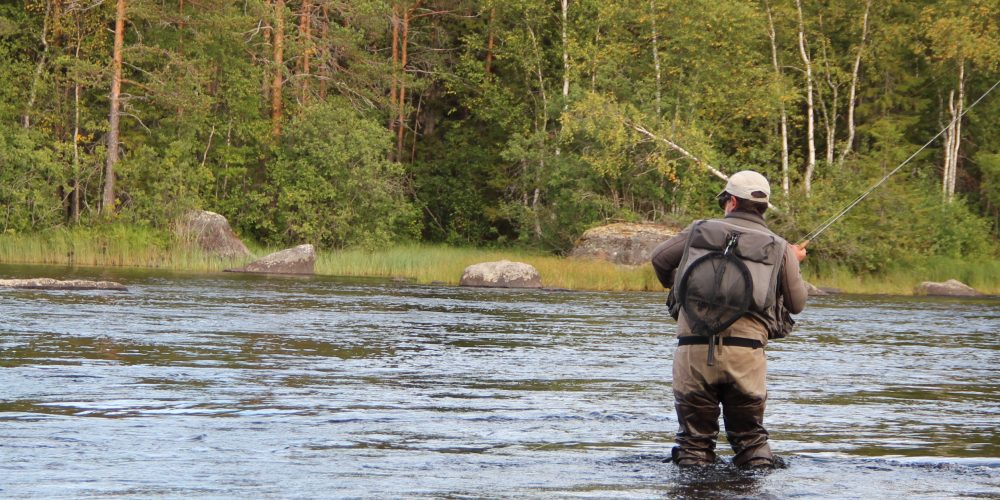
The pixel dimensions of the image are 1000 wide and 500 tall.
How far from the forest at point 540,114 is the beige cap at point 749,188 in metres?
27.9

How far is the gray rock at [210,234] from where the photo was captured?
119 ft

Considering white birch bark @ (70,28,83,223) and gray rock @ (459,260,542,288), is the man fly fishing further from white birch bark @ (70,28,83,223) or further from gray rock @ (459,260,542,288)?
white birch bark @ (70,28,83,223)

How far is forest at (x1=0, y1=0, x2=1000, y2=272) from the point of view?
37.8m

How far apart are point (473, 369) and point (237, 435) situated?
15.3 feet

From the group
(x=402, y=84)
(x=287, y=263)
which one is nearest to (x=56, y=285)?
(x=287, y=263)

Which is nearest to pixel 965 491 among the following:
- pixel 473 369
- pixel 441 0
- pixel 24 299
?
pixel 473 369

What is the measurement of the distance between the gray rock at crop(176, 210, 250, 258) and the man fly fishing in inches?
1160

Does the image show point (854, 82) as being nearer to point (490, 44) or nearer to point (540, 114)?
point (540, 114)

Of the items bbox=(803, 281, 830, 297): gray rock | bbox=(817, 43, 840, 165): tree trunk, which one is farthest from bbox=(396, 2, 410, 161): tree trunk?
bbox=(803, 281, 830, 297): gray rock

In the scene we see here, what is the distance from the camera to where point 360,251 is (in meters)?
38.8

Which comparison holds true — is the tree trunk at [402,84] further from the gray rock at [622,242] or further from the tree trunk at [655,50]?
the gray rock at [622,242]

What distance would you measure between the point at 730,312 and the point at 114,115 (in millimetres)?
33609

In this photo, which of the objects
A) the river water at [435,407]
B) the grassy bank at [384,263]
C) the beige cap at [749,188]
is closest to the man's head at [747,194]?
the beige cap at [749,188]

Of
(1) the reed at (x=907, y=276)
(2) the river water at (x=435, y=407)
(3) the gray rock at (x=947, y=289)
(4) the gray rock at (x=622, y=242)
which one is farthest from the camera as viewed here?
(4) the gray rock at (x=622, y=242)
